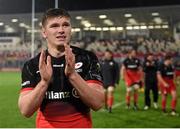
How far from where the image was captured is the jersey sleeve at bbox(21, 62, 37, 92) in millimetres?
1972

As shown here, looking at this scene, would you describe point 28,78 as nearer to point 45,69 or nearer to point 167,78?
point 45,69

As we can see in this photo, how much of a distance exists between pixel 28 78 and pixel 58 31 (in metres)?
0.31

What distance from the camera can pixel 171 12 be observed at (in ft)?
48.0

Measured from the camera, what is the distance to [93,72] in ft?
6.59

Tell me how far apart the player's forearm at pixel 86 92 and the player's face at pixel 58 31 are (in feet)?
0.58

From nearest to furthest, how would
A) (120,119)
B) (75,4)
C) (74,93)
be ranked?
1. (74,93)
2. (120,119)
3. (75,4)

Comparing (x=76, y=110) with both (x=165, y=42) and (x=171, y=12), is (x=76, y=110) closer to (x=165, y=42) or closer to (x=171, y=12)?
(x=171, y=12)

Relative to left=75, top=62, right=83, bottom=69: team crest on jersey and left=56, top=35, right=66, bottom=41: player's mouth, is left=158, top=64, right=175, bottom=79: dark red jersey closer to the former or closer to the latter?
left=75, top=62, right=83, bottom=69: team crest on jersey

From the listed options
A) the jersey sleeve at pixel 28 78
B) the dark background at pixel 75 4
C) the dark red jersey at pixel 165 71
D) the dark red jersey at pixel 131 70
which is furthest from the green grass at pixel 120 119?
the jersey sleeve at pixel 28 78

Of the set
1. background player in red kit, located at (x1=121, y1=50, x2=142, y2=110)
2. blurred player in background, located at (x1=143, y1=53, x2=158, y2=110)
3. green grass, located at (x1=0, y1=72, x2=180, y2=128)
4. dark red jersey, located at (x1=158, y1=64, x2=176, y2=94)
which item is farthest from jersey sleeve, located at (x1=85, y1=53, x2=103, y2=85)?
background player in red kit, located at (x1=121, y1=50, x2=142, y2=110)

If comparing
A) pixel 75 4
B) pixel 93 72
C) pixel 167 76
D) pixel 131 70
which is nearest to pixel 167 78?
pixel 167 76

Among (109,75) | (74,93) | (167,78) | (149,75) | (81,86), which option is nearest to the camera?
(81,86)

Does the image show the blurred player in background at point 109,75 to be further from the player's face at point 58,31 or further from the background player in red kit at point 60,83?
the player's face at point 58,31

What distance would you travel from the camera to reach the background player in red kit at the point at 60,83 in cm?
183
